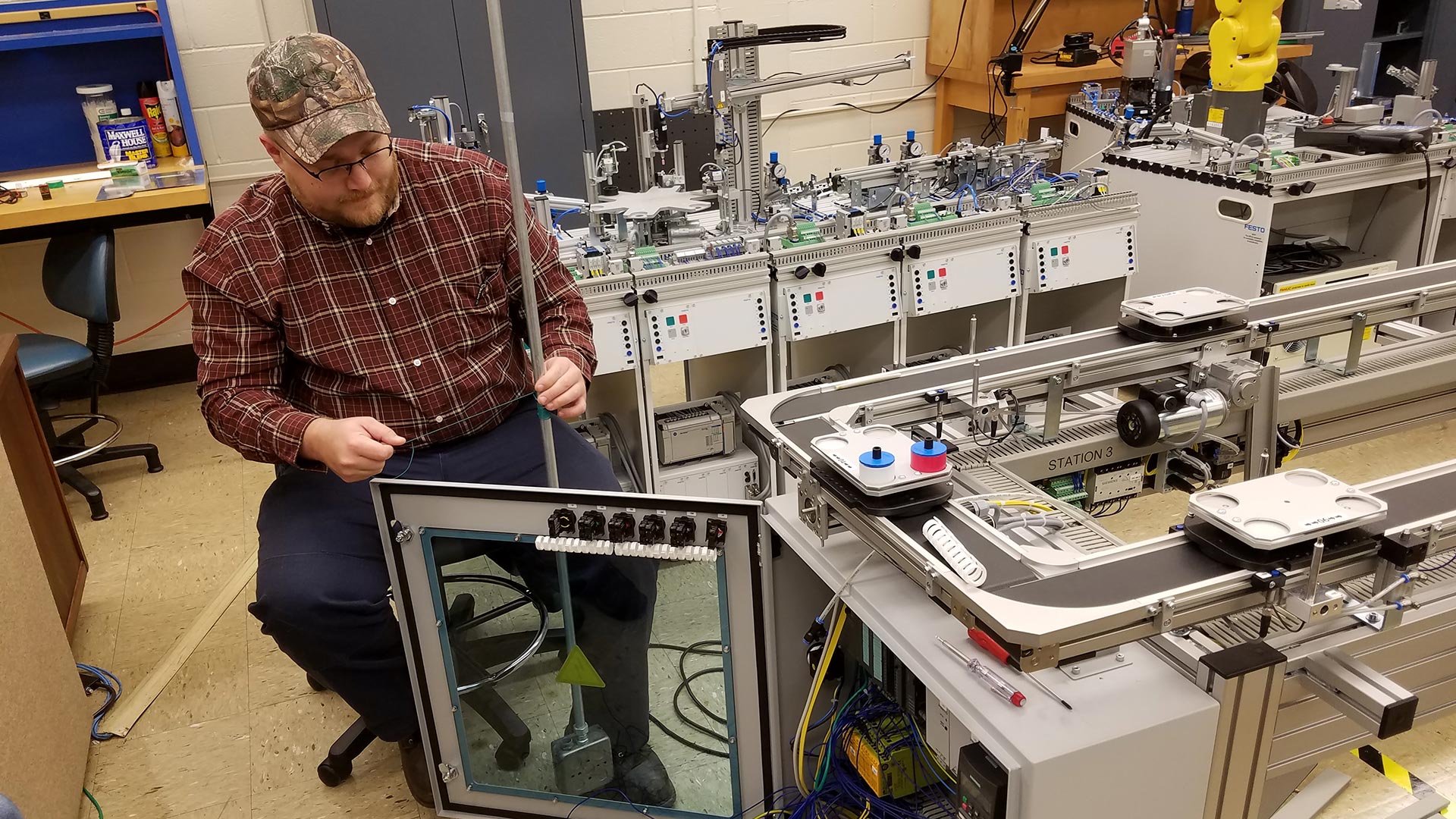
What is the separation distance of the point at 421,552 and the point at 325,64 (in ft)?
2.54

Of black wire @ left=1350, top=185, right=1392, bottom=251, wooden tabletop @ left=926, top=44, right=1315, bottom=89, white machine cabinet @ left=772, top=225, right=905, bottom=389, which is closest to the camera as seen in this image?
white machine cabinet @ left=772, top=225, right=905, bottom=389

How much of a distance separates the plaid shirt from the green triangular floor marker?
496 mm

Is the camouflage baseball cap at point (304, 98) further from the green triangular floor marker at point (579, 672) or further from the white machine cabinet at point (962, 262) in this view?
the white machine cabinet at point (962, 262)

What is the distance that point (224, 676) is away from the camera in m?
2.31

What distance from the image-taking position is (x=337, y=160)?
1.61 meters

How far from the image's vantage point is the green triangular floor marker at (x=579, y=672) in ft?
5.37

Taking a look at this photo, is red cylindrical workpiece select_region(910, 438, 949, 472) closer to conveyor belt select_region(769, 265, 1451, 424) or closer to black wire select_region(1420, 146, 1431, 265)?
conveyor belt select_region(769, 265, 1451, 424)

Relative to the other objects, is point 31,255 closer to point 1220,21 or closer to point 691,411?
point 691,411

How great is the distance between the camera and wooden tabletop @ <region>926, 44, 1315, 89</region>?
4160 mm

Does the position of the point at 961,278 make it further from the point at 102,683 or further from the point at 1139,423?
the point at 102,683

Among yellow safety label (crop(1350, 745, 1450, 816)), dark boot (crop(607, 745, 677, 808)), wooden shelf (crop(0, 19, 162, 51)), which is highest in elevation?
wooden shelf (crop(0, 19, 162, 51))

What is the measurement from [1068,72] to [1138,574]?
11.7 ft

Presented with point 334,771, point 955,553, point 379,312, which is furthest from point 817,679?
point 334,771

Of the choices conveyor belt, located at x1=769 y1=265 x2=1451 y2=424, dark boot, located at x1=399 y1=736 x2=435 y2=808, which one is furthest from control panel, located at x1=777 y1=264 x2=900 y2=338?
dark boot, located at x1=399 y1=736 x2=435 y2=808
